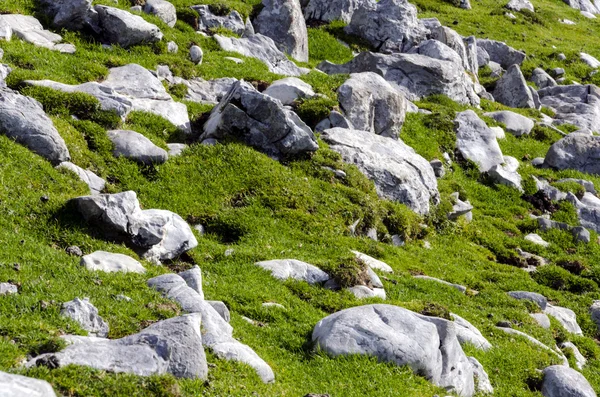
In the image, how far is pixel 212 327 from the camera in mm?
12703

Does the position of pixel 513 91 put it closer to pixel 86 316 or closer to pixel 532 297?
pixel 532 297

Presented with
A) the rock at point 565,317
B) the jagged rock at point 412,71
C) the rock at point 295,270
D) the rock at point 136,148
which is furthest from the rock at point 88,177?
the jagged rock at point 412,71

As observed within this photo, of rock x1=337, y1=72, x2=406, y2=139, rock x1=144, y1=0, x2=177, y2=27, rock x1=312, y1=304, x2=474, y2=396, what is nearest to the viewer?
rock x1=312, y1=304, x2=474, y2=396

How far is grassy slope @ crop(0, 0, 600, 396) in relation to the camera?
12.0 metres

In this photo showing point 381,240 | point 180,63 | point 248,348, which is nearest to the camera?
point 248,348

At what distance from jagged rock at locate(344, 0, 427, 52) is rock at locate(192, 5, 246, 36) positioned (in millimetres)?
9582

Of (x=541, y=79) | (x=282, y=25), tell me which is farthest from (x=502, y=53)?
(x=282, y=25)

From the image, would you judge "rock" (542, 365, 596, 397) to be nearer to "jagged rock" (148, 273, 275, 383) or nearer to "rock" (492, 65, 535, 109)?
"jagged rock" (148, 273, 275, 383)

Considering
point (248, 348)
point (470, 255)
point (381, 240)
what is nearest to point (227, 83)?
point (381, 240)

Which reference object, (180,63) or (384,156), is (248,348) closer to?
(384,156)

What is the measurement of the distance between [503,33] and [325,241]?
45365 mm

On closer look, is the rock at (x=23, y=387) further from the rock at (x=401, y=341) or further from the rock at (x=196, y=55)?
the rock at (x=196, y=55)

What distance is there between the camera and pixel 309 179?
77.2 feet

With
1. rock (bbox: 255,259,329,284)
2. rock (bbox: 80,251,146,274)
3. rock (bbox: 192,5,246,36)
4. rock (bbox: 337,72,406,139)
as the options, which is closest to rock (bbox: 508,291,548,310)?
rock (bbox: 255,259,329,284)
